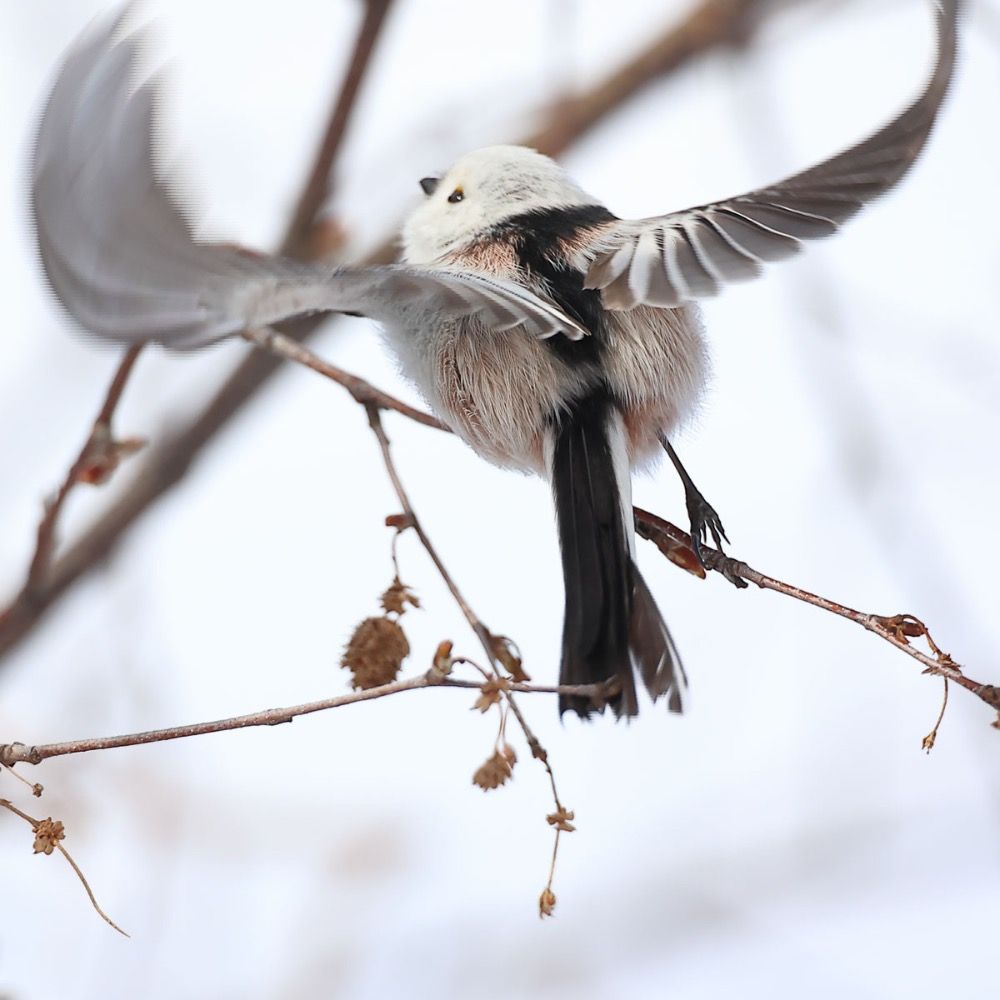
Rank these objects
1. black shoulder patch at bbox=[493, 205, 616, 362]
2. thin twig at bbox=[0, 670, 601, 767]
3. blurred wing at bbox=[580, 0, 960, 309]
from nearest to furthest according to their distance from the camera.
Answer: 1. thin twig at bbox=[0, 670, 601, 767]
2. blurred wing at bbox=[580, 0, 960, 309]
3. black shoulder patch at bbox=[493, 205, 616, 362]

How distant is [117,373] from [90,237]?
0.45 m

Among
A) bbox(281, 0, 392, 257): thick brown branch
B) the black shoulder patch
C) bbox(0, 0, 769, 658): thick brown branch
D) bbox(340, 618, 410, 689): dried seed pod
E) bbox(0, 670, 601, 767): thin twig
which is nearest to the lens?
bbox(0, 670, 601, 767): thin twig

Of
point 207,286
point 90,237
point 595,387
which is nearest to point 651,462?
point 595,387

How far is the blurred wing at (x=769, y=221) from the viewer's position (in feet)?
4.11

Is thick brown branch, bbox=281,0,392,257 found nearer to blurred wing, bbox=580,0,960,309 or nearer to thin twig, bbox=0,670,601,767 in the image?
blurred wing, bbox=580,0,960,309

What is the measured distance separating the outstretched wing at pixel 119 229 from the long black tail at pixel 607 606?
0.22m

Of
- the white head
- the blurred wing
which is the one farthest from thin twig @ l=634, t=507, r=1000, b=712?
the white head

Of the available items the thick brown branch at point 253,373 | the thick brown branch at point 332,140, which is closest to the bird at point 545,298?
the thick brown branch at point 332,140

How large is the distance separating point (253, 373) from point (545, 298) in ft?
2.05

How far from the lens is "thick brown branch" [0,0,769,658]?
5.81 ft

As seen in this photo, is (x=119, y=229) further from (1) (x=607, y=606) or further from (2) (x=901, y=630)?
(2) (x=901, y=630)

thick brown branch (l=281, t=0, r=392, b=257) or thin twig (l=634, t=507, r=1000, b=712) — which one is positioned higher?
thick brown branch (l=281, t=0, r=392, b=257)

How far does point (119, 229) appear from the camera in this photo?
1.23m

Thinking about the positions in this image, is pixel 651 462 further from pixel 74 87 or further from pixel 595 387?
pixel 74 87
